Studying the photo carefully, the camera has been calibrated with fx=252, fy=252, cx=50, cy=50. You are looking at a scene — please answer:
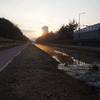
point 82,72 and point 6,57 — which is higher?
point 82,72

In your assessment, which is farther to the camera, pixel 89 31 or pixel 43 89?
pixel 89 31

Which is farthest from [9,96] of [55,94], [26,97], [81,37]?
[81,37]

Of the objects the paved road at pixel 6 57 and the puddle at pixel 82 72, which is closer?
the puddle at pixel 82 72

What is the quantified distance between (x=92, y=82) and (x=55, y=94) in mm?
2772

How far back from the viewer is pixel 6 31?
129250mm

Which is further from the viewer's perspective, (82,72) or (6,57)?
(6,57)

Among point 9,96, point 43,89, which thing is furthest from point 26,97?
point 43,89

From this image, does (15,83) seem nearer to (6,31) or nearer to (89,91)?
(89,91)

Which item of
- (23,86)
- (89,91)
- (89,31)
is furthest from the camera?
(89,31)

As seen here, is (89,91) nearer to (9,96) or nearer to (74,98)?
(74,98)

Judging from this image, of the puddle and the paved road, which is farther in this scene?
the paved road

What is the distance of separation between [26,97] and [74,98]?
1.37 meters

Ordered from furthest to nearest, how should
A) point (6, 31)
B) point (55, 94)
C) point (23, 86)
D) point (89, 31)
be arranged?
point (6, 31) → point (89, 31) → point (23, 86) → point (55, 94)

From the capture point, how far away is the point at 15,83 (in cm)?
961
